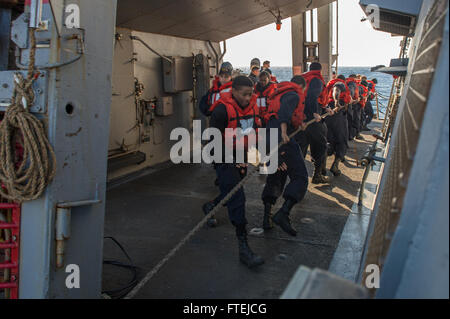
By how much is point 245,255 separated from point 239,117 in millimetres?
1498

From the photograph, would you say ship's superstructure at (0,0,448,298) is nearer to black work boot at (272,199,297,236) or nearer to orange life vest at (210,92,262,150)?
black work boot at (272,199,297,236)

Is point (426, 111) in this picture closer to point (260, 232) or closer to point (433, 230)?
point (433, 230)

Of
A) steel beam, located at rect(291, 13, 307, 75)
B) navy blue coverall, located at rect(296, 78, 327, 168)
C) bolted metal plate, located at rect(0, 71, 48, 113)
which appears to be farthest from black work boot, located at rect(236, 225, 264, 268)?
steel beam, located at rect(291, 13, 307, 75)

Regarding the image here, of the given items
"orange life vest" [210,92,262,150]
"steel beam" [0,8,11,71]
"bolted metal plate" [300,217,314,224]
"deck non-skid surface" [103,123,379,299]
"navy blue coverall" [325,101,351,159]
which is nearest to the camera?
"steel beam" [0,8,11,71]

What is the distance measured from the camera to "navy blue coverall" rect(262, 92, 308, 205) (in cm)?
507

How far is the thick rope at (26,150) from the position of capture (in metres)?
2.43

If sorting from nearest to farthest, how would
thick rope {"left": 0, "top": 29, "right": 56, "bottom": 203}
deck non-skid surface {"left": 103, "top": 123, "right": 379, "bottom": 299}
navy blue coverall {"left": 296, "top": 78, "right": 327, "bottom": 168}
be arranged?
1. thick rope {"left": 0, "top": 29, "right": 56, "bottom": 203}
2. deck non-skid surface {"left": 103, "top": 123, "right": 379, "bottom": 299}
3. navy blue coverall {"left": 296, "top": 78, "right": 327, "bottom": 168}

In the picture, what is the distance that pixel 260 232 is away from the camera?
5.17m

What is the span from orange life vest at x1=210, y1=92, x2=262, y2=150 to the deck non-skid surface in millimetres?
1257

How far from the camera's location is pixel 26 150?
97.3 inches
